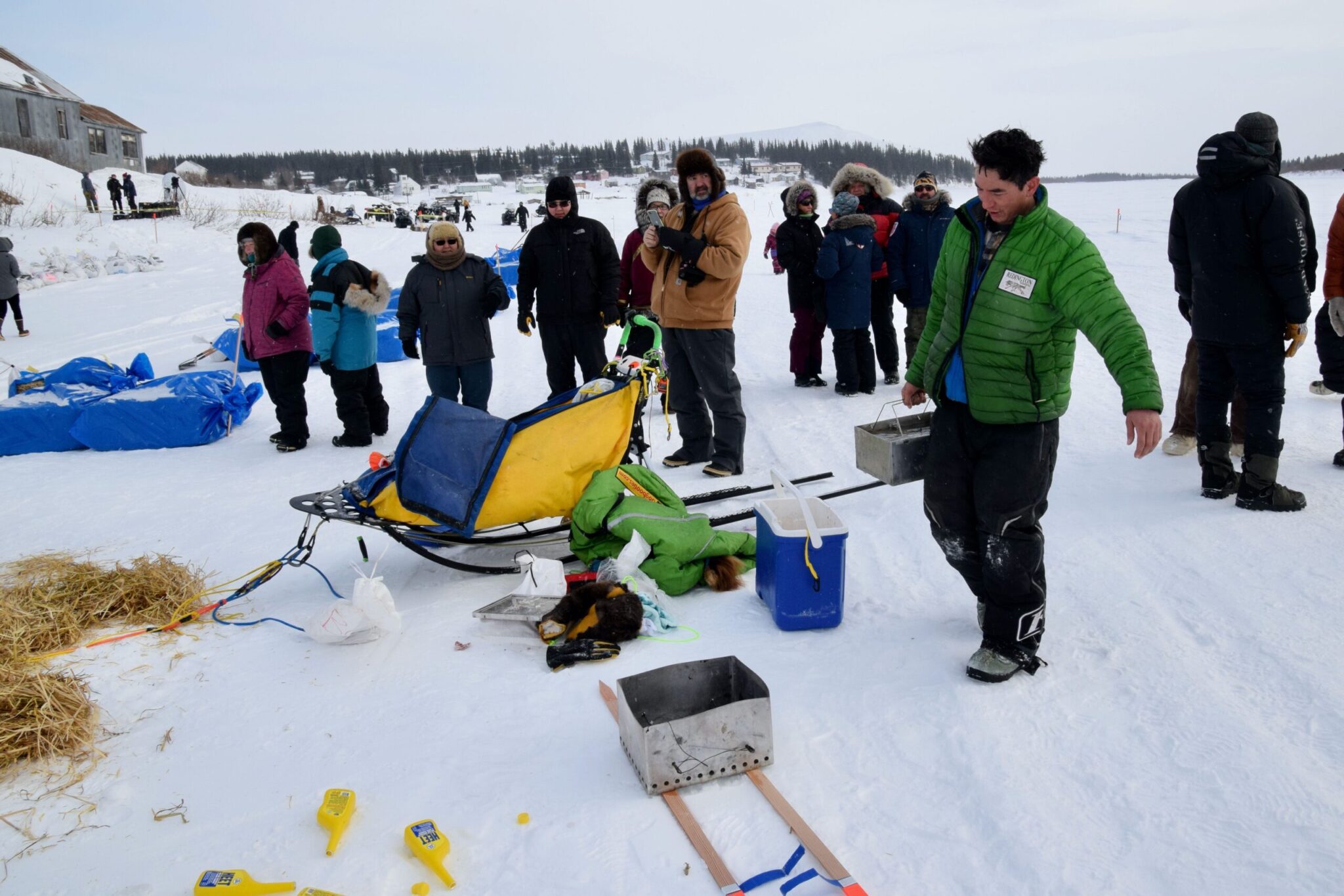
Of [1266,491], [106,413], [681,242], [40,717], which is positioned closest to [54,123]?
[106,413]

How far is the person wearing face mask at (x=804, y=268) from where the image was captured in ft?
24.6

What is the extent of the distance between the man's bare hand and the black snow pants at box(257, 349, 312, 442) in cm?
578

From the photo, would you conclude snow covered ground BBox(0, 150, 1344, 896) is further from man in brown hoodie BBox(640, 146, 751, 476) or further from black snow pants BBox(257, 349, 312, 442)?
black snow pants BBox(257, 349, 312, 442)

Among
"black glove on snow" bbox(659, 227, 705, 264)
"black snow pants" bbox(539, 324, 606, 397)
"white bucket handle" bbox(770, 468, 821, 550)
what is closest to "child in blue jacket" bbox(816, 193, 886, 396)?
"black snow pants" bbox(539, 324, 606, 397)

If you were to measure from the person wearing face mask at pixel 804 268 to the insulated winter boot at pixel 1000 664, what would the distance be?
4878 mm

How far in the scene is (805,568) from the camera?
10.6 ft

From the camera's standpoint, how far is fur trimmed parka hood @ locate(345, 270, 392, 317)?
6.35 metres

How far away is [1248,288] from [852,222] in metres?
3.49

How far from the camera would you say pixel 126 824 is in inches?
94.3

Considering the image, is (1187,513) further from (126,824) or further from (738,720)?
(126,824)

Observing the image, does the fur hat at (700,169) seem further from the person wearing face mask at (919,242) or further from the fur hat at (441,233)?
the person wearing face mask at (919,242)

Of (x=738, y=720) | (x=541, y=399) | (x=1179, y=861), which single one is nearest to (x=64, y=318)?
(x=541, y=399)

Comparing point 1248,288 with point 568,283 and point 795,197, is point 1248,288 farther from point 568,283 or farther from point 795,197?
point 795,197

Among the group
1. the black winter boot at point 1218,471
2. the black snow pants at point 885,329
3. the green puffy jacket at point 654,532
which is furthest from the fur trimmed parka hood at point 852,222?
the green puffy jacket at point 654,532
